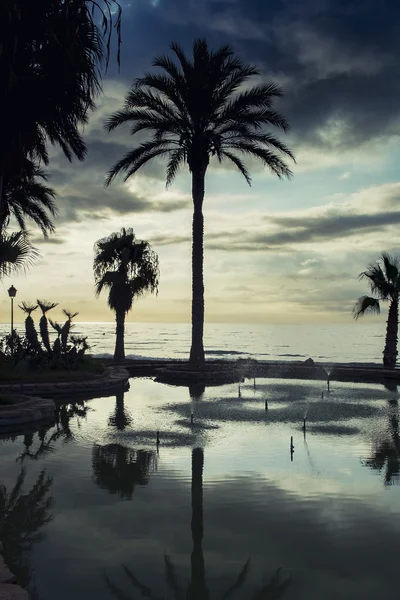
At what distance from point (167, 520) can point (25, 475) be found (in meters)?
3.27

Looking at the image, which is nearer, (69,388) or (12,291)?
(69,388)

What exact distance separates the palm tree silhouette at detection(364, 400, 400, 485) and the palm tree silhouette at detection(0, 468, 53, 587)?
5.31m

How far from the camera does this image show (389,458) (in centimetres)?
1089

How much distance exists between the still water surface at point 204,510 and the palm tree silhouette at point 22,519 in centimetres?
3

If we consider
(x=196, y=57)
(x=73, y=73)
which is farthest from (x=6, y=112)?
(x=196, y=57)

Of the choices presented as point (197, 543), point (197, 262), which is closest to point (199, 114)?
point (197, 262)

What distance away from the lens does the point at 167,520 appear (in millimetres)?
7312

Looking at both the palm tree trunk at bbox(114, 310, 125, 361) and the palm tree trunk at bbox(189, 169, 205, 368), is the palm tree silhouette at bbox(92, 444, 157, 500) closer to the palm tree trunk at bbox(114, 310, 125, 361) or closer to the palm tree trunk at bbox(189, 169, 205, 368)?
the palm tree trunk at bbox(189, 169, 205, 368)

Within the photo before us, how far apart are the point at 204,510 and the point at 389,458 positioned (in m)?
4.75

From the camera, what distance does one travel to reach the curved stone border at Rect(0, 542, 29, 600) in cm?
463

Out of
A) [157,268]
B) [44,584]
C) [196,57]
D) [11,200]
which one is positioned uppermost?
[196,57]

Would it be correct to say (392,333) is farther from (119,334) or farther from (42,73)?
(42,73)

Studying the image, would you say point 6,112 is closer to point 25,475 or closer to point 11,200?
point 25,475

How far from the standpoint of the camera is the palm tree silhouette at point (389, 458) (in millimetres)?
9617
